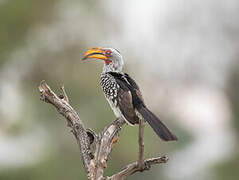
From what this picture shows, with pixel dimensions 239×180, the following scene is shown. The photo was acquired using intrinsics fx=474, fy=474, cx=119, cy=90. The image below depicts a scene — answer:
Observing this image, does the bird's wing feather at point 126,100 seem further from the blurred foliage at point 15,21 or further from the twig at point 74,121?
the blurred foliage at point 15,21

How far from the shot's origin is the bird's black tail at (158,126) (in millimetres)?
2693

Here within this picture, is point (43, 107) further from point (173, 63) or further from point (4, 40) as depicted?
point (173, 63)

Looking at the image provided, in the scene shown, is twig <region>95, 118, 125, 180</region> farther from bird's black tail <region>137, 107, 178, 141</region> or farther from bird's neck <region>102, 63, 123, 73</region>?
bird's neck <region>102, 63, 123, 73</region>

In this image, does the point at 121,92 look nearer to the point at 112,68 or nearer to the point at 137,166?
the point at 112,68

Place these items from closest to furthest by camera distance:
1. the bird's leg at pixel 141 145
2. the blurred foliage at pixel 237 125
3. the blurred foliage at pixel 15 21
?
the bird's leg at pixel 141 145 < the blurred foliage at pixel 15 21 < the blurred foliage at pixel 237 125

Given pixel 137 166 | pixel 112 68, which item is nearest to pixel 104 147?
pixel 137 166

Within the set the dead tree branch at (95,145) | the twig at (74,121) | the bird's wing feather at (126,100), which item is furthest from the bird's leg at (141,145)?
the bird's wing feather at (126,100)

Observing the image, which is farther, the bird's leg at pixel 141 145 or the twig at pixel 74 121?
the twig at pixel 74 121

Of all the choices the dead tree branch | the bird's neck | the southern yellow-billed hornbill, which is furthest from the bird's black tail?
the bird's neck

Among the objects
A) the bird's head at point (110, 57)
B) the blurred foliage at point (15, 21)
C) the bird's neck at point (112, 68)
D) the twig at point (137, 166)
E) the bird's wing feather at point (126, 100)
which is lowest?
the twig at point (137, 166)

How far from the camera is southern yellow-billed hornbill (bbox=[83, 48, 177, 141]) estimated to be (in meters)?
3.15

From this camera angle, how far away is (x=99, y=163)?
2805 mm

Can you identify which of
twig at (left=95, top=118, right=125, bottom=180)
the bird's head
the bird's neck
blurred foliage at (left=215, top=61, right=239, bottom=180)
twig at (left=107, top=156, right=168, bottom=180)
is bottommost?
twig at (left=107, top=156, right=168, bottom=180)

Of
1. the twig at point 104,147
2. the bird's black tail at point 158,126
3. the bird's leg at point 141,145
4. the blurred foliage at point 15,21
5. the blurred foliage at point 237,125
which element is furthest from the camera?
the blurred foliage at point 237,125
